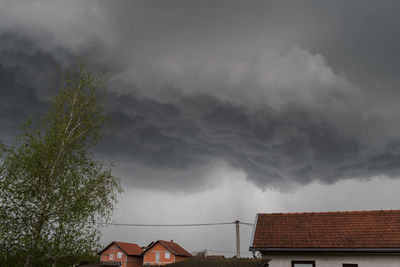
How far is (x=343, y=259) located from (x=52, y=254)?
1519cm

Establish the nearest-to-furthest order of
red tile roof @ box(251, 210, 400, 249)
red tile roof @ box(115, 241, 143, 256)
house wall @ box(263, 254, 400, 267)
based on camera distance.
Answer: house wall @ box(263, 254, 400, 267) < red tile roof @ box(251, 210, 400, 249) < red tile roof @ box(115, 241, 143, 256)

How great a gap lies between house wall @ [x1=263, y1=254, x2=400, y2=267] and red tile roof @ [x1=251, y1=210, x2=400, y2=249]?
0.61m

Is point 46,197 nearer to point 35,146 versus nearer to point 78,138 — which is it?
point 35,146

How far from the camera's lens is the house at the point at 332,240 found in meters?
15.9

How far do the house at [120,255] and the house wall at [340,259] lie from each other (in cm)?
5333

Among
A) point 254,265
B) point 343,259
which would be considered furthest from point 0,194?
point 343,259

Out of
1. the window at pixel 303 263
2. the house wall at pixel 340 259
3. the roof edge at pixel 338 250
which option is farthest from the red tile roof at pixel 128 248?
the window at pixel 303 263

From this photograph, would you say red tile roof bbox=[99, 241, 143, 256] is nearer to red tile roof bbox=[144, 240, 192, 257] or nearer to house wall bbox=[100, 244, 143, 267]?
house wall bbox=[100, 244, 143, 267]

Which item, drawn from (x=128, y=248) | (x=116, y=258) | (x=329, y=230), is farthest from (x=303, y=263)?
(x=128, y=248)

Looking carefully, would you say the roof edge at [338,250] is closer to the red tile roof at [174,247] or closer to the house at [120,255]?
the red tile roof at [174,247]

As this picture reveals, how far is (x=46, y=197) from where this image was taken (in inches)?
473

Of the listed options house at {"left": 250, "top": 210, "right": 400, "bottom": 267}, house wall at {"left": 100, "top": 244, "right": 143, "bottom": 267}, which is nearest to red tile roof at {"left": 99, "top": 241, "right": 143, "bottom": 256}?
house wall at {"left": 100, "top": 244, "right": 143, "bottom": 267}

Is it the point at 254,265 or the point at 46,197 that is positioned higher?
the point at 46,197

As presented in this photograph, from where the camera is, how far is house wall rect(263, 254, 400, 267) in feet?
51.4
